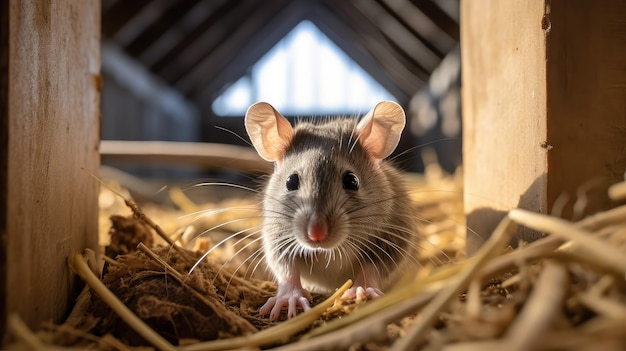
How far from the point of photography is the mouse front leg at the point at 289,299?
7.59ft

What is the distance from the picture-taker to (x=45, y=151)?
201cm

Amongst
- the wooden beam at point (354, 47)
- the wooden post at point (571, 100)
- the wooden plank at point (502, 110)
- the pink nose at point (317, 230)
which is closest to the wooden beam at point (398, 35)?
the wooden beam at point (354, 47)

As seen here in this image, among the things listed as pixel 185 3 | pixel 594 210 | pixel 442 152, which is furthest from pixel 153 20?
pixel 594 210

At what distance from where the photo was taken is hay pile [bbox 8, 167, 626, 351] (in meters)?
1.25

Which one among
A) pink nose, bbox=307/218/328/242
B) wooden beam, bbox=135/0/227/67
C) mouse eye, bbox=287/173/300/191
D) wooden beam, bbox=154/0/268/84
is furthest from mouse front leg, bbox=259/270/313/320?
wooden beam, bbox=154/0/268/84

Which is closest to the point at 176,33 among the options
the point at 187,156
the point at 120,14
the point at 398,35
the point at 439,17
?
the point at 120,14

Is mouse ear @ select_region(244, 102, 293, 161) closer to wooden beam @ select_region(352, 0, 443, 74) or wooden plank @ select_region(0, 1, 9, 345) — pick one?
wooden plank @ select_region(0, 1, 9, 345)

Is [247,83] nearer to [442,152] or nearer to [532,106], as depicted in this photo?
[442,152]

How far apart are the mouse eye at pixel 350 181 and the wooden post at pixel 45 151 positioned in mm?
1210

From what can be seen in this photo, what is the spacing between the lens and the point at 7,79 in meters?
1.63

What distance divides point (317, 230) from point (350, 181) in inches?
17.4

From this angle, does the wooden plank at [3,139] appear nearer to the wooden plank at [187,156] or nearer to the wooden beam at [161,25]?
the wooden plank at [187,156]

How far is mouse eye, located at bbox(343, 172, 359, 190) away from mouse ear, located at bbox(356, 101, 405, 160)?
1.01ft

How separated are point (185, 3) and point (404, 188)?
7.78 metres
